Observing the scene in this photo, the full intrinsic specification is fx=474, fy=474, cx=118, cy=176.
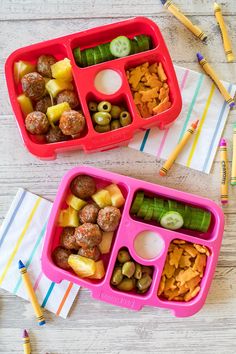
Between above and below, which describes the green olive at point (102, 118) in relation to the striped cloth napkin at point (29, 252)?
above

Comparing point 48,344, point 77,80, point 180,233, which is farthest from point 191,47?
point 48,344

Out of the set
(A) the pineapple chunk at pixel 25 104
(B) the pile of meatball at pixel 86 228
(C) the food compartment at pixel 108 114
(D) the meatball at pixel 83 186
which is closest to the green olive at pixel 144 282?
(B) the pile of meatball at pixel 86 228

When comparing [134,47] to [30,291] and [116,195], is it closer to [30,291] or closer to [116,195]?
[116,195]

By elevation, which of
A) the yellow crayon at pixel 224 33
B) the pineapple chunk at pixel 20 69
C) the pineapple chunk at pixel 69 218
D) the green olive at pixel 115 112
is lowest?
the pineapple chunk at pixel 69 218

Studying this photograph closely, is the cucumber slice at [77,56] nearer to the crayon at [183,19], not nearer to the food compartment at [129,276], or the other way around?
the crayon at [183,19]

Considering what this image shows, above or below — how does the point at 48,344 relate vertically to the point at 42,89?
below

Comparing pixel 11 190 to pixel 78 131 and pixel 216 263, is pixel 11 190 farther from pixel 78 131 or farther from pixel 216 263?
pixel 216 263

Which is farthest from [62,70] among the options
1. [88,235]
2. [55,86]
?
[88,235]
